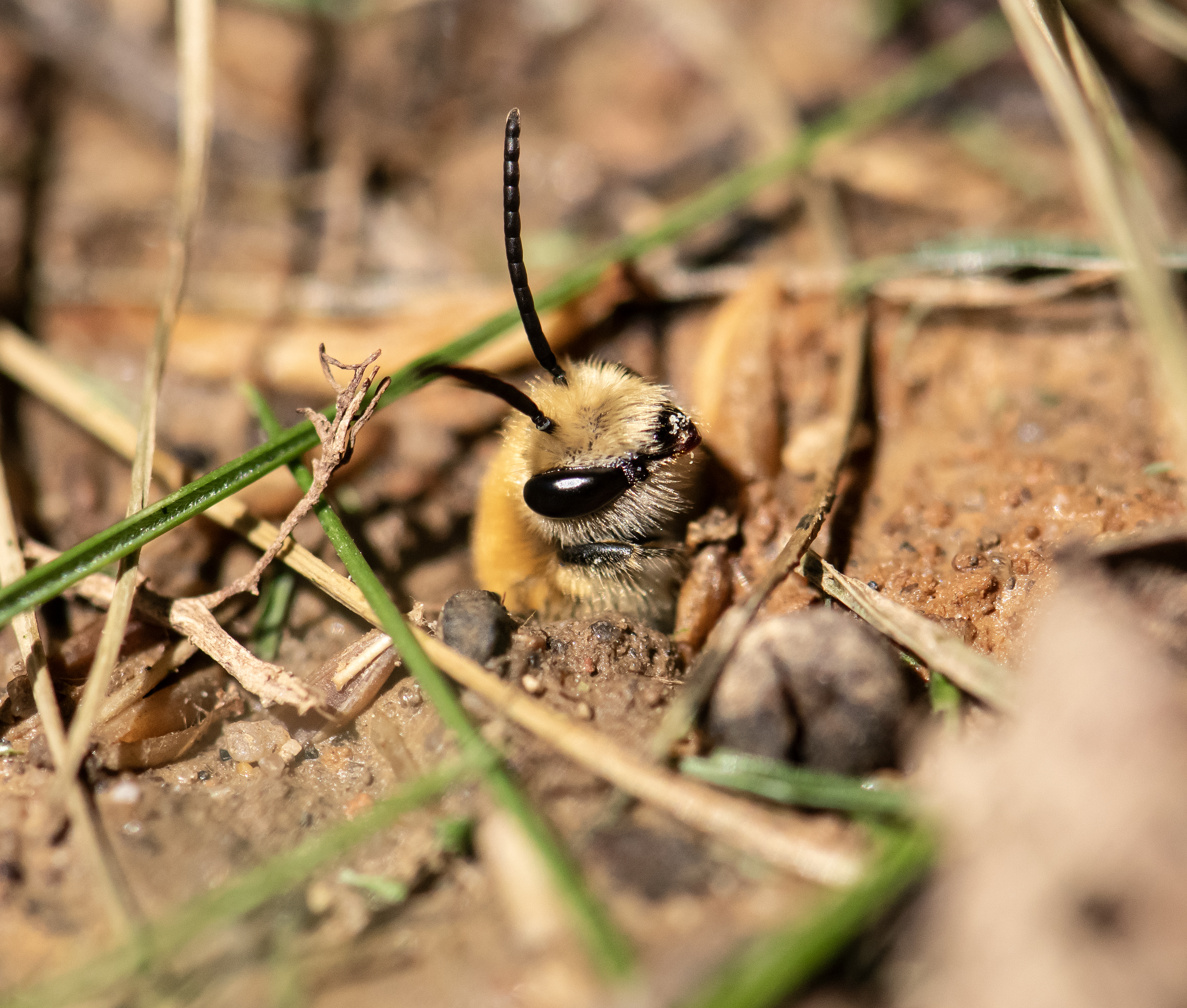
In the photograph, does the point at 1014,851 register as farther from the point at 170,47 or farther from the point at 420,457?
the point at 170,47

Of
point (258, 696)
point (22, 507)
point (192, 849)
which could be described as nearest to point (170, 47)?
point (22, 507)

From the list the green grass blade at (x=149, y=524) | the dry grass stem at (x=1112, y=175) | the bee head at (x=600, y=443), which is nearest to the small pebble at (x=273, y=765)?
the green grass blade at (x=149, y=524)

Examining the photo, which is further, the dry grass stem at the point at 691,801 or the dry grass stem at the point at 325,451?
the dry grass stem at the point at 325,451

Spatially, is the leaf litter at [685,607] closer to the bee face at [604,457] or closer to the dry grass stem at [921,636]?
the dry grass stem at [921,636]

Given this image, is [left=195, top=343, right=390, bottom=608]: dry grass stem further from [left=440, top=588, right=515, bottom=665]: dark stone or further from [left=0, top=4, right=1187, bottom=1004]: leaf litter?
[left=440, top=588, right=515, bottom=665]: dark stone

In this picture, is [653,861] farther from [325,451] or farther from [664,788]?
[325,451]

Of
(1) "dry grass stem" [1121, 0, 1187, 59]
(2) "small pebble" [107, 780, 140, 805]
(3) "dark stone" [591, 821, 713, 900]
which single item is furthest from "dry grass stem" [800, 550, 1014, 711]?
(1) "dry grass stem" [1121, 0, 1187, 59]
